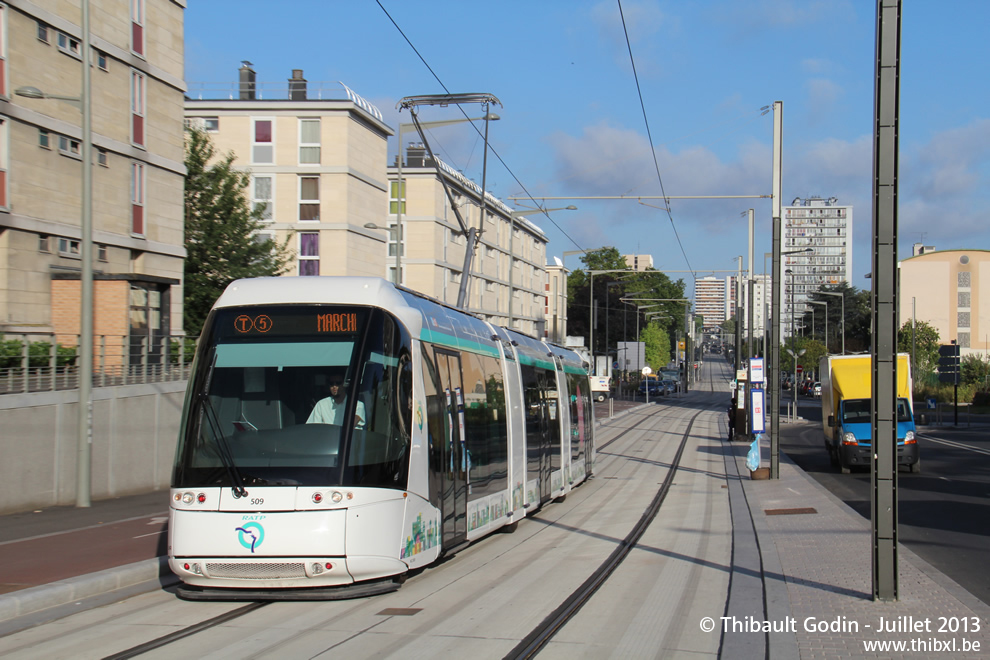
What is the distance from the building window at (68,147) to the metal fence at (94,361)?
5.02 m

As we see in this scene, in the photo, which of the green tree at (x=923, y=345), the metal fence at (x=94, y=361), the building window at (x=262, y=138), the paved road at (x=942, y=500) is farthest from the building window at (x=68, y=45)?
the green tree at (x=923, y=345)

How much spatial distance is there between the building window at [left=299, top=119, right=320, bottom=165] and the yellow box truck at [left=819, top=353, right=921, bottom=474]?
94.4ft

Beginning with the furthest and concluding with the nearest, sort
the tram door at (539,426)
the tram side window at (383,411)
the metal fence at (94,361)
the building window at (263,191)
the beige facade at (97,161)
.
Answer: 1. the building window at (263,191)
2. the beige facade at (97,161)
3. the metal fence at (94,361)
4. the tram door at (539,426)
5. the tram side window at (383,411)

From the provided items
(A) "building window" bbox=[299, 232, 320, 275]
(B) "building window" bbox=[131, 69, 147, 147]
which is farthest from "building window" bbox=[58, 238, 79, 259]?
(A) "building window" bbox=[299, 232, 320, 275]

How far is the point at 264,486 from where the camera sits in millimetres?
8008

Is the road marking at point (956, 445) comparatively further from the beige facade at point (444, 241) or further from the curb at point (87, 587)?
the curb at point (87, 587)

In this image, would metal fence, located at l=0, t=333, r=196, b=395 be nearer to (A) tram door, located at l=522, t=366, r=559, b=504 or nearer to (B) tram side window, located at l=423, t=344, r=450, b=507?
(A) tram door, located at l=522, t=366, r=559, b=504

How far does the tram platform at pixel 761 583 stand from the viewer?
7023 mm

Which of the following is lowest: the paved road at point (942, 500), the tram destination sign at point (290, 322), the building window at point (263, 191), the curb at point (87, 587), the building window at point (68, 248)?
the paved road at point (942, 500)

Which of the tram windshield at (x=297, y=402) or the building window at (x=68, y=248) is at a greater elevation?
the building window at (x=68, y=248)

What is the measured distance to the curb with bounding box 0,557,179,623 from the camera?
311 inches

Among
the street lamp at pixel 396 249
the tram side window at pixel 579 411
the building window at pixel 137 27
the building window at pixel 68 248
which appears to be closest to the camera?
the tram side window at pixel 579 411

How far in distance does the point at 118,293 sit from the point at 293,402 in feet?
49.8

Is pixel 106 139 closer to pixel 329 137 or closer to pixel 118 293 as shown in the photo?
pixel 118 293
